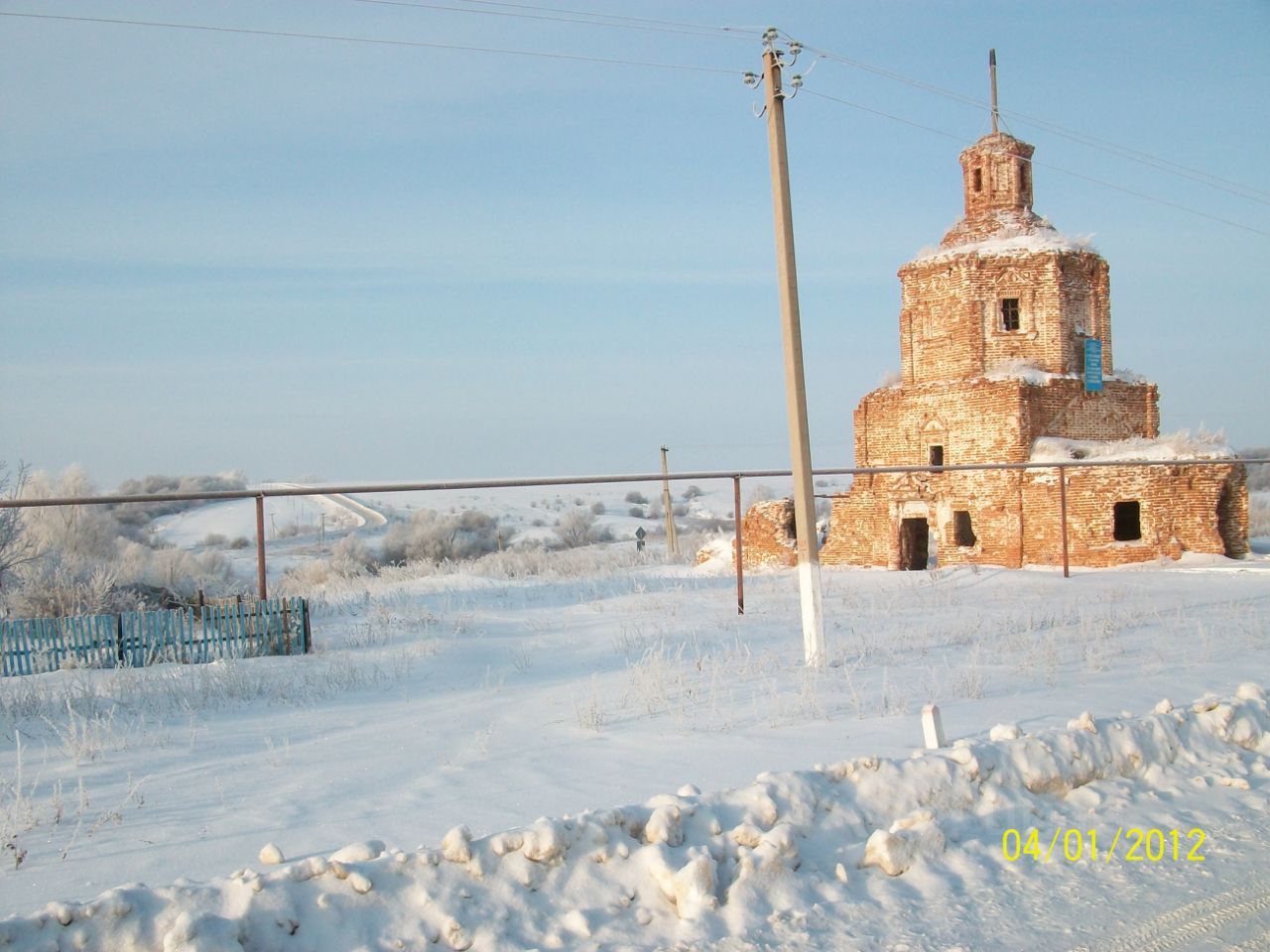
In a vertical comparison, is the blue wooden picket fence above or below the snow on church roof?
below

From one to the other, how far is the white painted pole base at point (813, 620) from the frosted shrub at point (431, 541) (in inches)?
1387

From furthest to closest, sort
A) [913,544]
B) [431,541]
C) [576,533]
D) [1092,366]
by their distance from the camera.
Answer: [576,533] → [431,541] → [913,544] → [1092,366]

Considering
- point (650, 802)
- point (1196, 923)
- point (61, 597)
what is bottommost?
point (1196, 923)

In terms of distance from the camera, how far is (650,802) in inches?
190

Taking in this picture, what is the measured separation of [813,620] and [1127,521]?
22298 millimetres

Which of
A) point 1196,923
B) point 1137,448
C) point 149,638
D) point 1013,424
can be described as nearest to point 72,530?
point 149,638

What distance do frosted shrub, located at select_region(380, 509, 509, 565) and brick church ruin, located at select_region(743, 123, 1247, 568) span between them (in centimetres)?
2160

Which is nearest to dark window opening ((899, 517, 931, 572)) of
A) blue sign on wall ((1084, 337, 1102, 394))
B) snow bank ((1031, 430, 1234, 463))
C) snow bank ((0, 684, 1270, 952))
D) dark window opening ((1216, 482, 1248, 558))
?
snow bank ((1031, 430, 1234, 463))

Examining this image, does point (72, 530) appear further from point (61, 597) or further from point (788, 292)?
point (788, 292)

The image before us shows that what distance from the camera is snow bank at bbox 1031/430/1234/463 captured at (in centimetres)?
2475

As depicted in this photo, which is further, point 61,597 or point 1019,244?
point 1019,244

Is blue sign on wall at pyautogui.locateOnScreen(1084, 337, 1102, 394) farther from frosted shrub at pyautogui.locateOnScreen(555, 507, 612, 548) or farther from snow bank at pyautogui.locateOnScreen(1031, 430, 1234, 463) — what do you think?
frosted shrub at pyautogui.locateOnScreen(555, 507, 612, 548)

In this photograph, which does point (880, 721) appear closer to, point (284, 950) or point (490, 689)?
point (490, 689)

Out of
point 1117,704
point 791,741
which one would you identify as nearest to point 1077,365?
point 1117,704
